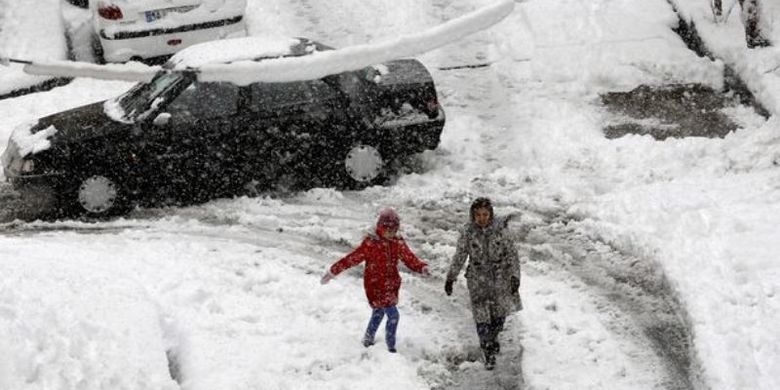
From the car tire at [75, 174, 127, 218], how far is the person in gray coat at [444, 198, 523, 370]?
14.5ft

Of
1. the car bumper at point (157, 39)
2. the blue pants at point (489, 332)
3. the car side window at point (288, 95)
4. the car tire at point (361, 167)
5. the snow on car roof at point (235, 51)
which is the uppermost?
the snow on car roof at point (235, 51)

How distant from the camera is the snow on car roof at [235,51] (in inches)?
420

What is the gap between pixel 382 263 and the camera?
732 cm

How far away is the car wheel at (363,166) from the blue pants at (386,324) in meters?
3.29

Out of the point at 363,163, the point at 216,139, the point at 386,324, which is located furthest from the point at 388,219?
the point at 216,139

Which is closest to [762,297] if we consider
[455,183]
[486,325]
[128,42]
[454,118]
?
[486,325]

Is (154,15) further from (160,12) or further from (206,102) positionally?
(206,102)

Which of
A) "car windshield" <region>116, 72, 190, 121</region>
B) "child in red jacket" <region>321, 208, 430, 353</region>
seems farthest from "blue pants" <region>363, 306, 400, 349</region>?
"car windshield" <region>116, 72, 190, 121</region>

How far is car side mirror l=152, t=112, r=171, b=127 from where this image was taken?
10172 mm

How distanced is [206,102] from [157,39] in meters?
3.47

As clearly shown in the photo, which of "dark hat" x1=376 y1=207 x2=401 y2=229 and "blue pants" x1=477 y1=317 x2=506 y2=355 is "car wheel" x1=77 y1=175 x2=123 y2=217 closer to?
"dark hat" x1=376 y1=207 x2=401 y2=229

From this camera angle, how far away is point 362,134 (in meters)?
10.7

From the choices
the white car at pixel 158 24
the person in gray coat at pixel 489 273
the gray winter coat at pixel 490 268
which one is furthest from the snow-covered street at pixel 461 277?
the white car at pixel 158 24

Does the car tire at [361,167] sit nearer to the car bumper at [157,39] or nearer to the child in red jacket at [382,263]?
the child in red jacket at [382,263]
